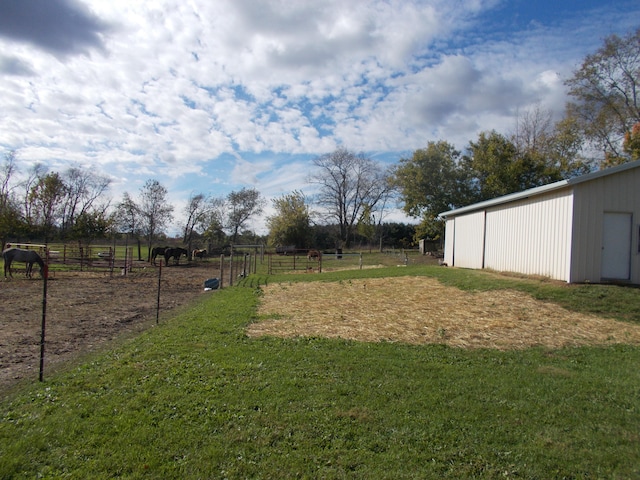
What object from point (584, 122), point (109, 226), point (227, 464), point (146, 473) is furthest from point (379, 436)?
point (109, 226)

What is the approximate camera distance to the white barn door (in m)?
12.1

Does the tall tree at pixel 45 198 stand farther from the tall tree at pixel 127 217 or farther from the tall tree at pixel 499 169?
the tall tree at pixel 499 169

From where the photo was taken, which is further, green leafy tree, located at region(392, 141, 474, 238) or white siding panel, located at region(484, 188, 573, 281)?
green leafy tree, located at region(392, 141, 474, 238)

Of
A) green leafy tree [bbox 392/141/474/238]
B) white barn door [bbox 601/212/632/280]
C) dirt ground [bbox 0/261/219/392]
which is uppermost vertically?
green leafy tree [bbox 392/141/474/238]

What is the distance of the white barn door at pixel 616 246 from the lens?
477 inches

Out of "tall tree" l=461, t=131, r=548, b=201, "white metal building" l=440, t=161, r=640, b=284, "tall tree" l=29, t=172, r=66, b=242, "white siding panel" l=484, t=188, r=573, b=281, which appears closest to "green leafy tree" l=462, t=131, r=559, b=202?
"tall tree" l=461, t=131, r=548, b=201

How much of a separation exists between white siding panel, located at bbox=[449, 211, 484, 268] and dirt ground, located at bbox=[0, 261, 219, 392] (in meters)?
12.5

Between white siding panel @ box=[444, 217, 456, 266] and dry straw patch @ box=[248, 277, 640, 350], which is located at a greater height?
white siding panel @ box=[444, 217, 456, 266]

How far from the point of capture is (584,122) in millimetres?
27719

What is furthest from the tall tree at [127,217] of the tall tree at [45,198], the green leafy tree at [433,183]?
the green leafy tree at [433,183]

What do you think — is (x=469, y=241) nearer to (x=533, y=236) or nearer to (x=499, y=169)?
(x=533, y=236)

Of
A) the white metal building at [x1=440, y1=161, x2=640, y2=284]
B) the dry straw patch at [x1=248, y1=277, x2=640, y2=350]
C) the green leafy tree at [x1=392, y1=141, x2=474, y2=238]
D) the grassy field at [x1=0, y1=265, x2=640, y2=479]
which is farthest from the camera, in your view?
the green leafy tree at [x1=392, y1=141, x2=474, y2=238]

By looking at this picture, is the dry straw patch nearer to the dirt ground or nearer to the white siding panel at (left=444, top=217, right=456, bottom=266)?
the dirt ground

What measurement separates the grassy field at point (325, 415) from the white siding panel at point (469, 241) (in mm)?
12258
